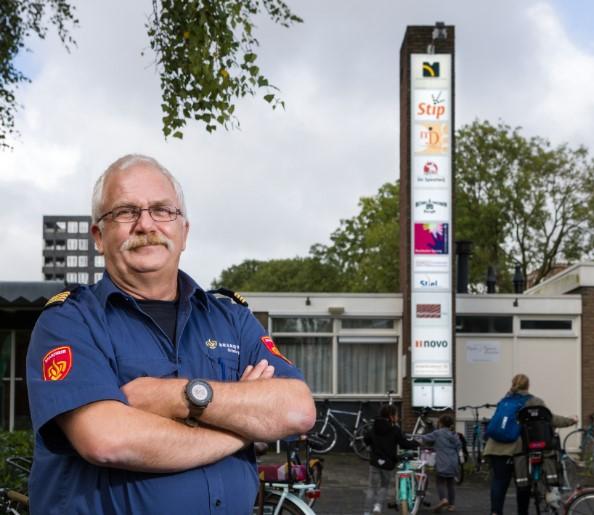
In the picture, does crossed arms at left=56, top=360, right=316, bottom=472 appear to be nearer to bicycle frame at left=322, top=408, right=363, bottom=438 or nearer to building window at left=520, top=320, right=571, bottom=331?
bicycle frame at left=322, top=408, right=363, bottom=438

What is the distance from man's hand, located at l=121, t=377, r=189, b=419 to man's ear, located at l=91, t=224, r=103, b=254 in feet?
1.76

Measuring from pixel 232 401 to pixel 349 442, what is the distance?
21.4 meters

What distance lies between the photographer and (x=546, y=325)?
24766 mm

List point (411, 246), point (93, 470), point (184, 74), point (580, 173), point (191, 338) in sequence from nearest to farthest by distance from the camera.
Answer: point (93, 470), point (191, 338), point (184, 74), point (411, 246), point (580, 173)

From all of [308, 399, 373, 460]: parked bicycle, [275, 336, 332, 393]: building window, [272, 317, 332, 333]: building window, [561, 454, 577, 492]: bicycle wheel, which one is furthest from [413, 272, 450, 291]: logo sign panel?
[561, 454, 577, 492]: bicycle wheel

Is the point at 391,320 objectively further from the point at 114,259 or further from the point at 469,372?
the point at 114,259

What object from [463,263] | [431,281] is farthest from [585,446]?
[463,263]

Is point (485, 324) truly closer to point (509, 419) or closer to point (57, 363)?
point (509, 419)

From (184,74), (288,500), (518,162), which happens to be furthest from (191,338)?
(518,162)

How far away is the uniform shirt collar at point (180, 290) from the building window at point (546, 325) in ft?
72.7

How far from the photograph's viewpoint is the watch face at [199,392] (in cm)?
288

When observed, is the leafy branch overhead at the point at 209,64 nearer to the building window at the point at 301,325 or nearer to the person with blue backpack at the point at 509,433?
the person with blue backpack at the point at 509,433

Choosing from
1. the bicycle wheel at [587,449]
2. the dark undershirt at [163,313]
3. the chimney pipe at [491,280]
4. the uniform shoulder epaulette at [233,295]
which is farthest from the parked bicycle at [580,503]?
the chimney pipe at [491,280]

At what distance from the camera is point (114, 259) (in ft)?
10.3
